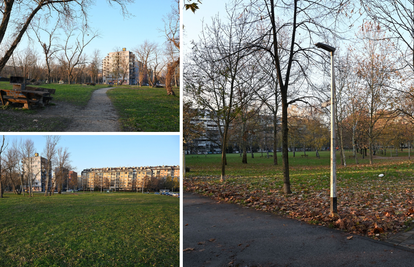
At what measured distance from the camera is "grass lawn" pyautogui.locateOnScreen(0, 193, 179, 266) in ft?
39.9

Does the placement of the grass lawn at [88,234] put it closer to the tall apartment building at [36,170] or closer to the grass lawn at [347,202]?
the grass lawn at [347,202]

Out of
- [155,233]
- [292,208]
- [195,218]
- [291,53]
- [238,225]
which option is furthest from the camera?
[155,233]

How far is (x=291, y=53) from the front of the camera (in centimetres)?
1130

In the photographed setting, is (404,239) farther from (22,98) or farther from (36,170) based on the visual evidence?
(22,98)

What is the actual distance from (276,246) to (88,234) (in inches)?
576

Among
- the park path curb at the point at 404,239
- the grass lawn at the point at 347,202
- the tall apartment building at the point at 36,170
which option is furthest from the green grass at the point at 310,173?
the tall apartment building at the point at 36,170

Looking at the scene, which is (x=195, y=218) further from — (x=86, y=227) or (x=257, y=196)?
(x=86, y=227)

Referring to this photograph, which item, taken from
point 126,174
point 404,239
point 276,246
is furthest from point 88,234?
point 404,239

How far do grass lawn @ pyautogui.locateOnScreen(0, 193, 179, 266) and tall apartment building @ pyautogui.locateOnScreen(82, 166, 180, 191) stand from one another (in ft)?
23.4

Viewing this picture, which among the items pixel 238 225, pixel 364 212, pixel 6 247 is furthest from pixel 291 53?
pixel 6 247

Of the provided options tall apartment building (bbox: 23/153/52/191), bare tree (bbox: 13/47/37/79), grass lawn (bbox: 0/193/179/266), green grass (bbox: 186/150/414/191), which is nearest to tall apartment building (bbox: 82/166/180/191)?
tall apartment building (bbox: 23/153/52/191)

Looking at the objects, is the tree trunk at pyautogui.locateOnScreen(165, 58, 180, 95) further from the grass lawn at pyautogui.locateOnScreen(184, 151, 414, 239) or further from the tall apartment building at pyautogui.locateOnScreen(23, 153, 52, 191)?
the tall apartment building at pyautogui.locateOnScreen(23, 153, 52, 191)

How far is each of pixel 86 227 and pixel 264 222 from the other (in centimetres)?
1441

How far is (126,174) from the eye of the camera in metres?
2.98
